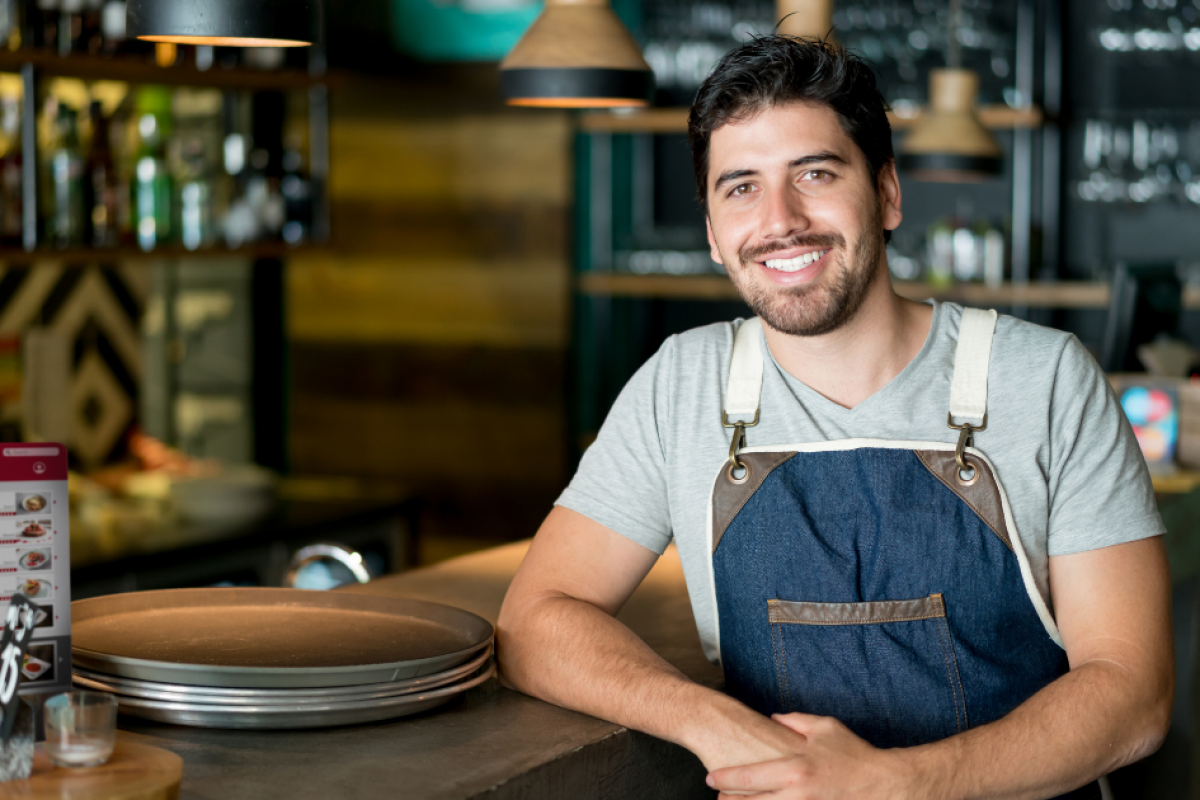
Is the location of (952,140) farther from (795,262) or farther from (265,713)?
(265,713)

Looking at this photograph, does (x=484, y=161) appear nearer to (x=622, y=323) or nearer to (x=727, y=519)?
(x=622, y=323)

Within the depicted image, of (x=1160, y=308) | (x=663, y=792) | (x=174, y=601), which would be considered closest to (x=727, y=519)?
(x=663, y=792)

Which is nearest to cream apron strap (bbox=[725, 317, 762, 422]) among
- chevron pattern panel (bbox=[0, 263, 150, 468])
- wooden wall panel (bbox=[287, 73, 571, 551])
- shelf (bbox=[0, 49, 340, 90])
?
shelf (bbox=[0, 49, 340, 90])

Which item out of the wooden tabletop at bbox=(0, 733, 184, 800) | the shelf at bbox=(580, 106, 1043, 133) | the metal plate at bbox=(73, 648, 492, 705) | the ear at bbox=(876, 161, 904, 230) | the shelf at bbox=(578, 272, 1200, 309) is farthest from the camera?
the shelf at bbox=(580, 106, 1043, 133)

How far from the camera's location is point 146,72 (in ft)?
12.2

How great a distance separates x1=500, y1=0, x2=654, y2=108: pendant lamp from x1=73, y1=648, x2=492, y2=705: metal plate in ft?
3.39

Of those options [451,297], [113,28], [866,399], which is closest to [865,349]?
[866,399]

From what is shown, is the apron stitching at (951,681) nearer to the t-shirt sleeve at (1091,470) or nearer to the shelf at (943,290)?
the t-shirt sleeve at (1091,470)

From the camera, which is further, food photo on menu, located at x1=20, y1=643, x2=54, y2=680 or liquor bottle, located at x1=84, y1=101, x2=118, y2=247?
liquor bottle, located at x1=84, y1=101, x2=118, y2=247

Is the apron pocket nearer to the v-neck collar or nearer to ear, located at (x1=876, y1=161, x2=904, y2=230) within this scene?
the v-neck collar

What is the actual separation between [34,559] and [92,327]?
3.28 m

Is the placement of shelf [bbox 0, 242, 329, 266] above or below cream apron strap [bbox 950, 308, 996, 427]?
above

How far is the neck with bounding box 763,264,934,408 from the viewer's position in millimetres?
1674

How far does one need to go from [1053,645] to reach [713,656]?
39 centimetres
